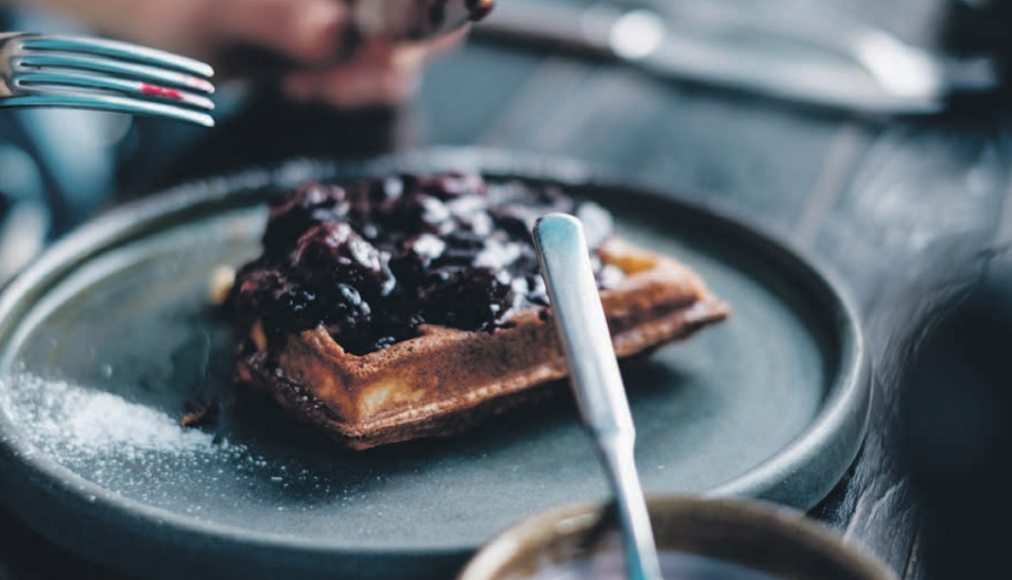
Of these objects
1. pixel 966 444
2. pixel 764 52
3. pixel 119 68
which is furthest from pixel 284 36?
pixel 966 444

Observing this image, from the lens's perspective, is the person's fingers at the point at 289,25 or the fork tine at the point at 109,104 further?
the person's fingers at the point at 289,25

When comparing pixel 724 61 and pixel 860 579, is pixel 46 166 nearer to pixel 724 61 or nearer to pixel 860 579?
pixel 724 61

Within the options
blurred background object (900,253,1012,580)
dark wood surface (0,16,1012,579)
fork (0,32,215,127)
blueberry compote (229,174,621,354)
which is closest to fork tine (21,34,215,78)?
fork (0,32,215,127)

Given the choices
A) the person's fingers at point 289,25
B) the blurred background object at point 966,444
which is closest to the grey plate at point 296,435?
the blurred background object at point 966,444

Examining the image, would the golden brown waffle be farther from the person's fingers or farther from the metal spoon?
the person's fingers

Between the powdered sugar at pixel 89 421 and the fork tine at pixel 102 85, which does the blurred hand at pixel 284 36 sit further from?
the powdered sugar at pixel 89 421

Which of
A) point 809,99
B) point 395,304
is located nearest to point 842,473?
point 395,304
